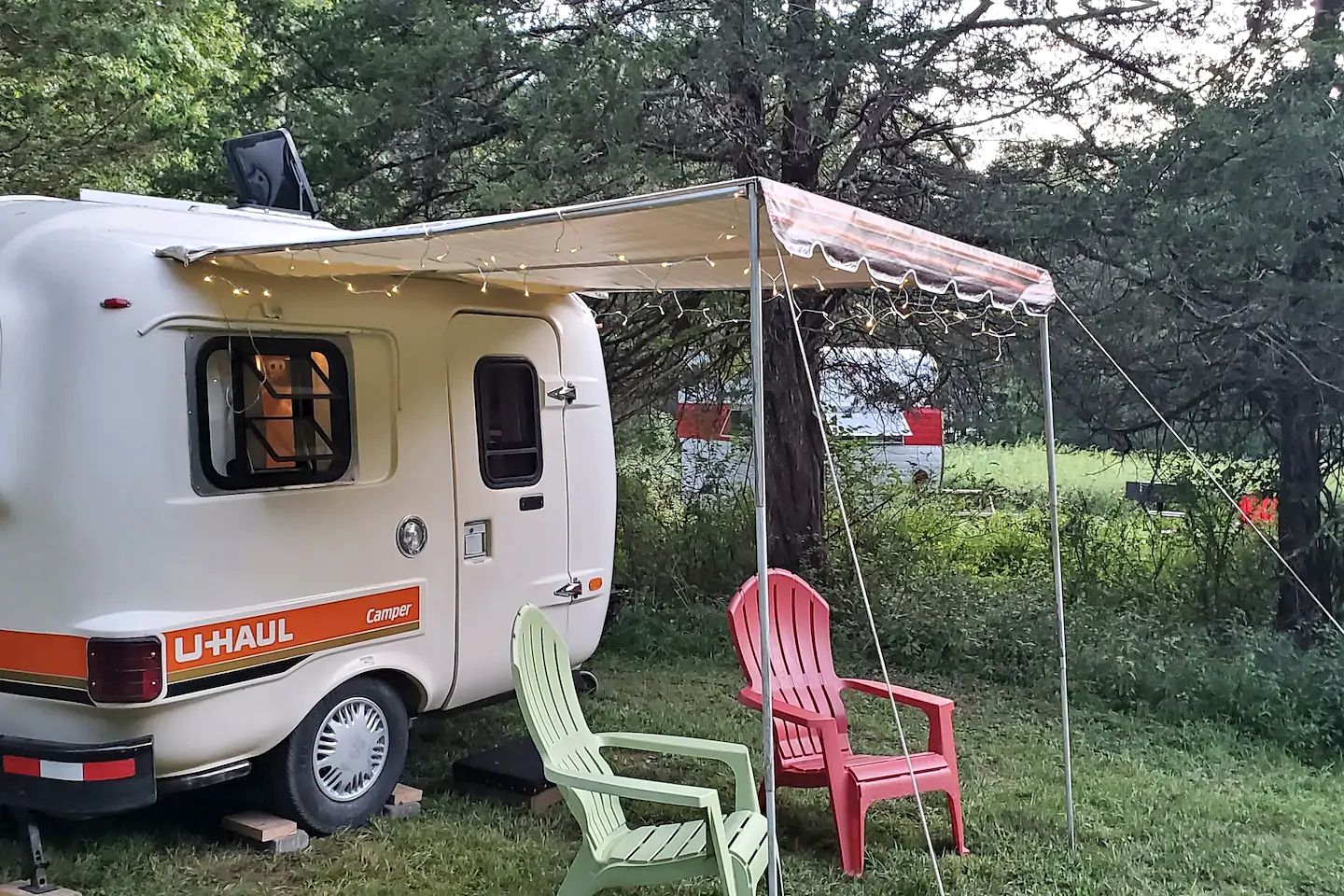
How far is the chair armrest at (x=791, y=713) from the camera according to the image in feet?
13.8

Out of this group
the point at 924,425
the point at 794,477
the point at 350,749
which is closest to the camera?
the point at 350,749

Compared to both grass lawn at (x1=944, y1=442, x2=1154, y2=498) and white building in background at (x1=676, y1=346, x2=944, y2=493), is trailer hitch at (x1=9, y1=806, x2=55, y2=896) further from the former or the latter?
grass lawn at (x1=944, y1=442, x2=1154, y2=498)

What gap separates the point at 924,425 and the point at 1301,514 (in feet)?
9.17

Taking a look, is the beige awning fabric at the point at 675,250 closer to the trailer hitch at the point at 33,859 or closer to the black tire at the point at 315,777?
the black tire at the point at 315,777

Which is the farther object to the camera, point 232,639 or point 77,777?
point 232,639

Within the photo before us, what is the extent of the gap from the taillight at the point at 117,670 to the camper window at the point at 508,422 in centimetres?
178

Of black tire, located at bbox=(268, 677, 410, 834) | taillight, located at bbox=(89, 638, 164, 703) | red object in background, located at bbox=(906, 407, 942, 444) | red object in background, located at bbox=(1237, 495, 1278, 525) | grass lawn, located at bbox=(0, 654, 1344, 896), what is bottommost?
grass lawn, located at bbox=(0, 654, 1344, 896)

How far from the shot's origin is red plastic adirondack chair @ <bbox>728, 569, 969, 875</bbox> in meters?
4.24

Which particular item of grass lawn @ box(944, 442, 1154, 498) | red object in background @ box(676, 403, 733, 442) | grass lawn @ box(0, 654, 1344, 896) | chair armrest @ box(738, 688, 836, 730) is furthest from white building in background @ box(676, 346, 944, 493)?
chair armrest @ box(738, 688, 836, 730)

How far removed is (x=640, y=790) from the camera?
11.5 ft

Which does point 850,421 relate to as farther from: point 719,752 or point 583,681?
point 719,752

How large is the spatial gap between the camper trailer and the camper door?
0.01 metres

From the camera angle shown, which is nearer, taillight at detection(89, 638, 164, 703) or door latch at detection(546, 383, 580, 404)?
taillight at detection(89, 638, 164, 703)

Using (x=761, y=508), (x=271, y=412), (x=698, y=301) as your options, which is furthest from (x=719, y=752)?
(x=698, y=301)
